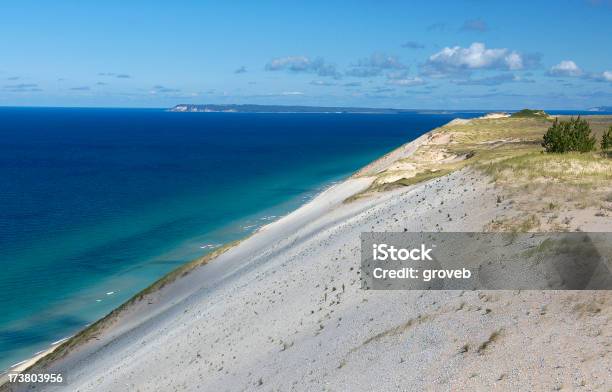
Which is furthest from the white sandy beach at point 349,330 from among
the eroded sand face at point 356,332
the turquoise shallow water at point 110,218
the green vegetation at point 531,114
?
the green vegetation at point 531,114

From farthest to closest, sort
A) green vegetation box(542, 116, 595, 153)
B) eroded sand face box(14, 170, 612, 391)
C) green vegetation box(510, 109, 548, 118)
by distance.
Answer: green vegetation box(510, 109, 548, 118)
green vegetation box(542, 116, 595, 153)
eroded sand face box(14, 170, 612, 391)

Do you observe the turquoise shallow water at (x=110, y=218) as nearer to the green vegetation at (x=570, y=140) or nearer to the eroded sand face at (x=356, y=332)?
the eroded sand face at (x=356, y=332)

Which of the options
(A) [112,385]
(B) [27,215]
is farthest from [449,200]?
(B) [27,215]

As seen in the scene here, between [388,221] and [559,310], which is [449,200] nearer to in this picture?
[388,221]

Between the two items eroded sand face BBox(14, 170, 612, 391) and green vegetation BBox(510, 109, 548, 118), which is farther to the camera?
green vegetation BBox(510, 109, 548, 118)

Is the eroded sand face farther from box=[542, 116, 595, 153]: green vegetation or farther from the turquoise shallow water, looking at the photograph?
box=[542, 116, 595, 153]: green vegetation

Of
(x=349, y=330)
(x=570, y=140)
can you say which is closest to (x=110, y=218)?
(x=570, y=140)

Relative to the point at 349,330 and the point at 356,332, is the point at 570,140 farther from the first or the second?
the point at 356,332

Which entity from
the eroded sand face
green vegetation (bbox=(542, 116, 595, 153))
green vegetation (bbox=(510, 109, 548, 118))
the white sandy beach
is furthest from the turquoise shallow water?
green vegetation (bbox=(510, 109, 548, 118))
